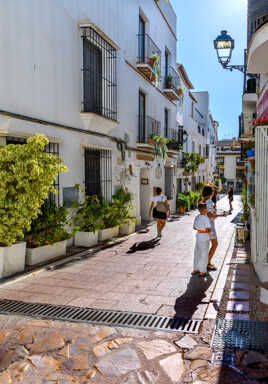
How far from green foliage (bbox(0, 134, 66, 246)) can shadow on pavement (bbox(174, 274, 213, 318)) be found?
9.37 ft

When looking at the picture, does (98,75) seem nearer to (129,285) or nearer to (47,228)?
(47,228)

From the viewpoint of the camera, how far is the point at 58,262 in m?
7.41

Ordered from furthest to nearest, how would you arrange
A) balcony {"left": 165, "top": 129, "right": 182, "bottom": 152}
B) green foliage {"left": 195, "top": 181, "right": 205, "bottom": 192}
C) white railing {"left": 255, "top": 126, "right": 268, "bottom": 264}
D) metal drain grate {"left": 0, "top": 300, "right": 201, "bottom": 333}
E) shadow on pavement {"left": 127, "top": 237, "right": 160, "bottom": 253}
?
green foliage {"left": 195, "top": 181, "right": 205, "bottom": 192} → balcony {"left": 165, "top": 129, "right": 182, "bottom": 152} → shadow on pavement {"left": 127, "top": 237, "right": 160, "bottom": 253} → white railing {"left": 255, "top": 126, "right": 268, "bottom": 264} → metal drain grate {"left": 0, "top": 300, "right": 201, "bottom": 333}

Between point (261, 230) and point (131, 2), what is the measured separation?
9.99 m

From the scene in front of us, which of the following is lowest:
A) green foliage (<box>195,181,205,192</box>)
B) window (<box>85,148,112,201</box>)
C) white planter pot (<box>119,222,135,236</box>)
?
white planter pot (<box>119,222,135,236</box>)

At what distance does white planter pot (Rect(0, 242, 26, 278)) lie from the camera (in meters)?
6.27

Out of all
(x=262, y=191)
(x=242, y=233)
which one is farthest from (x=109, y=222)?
Answer: (x=262, y=191)

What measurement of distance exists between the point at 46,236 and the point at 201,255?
3088 mm

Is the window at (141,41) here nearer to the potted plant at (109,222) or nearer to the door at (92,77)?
the door at (92,77)

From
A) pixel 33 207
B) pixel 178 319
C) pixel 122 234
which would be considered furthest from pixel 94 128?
pixel 178 319

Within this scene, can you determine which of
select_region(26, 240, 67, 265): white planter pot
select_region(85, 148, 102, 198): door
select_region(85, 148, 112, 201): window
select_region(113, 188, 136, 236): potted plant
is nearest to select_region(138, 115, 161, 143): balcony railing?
select_region(85, 148, 112, 201): window

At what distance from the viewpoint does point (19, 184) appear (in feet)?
19.7

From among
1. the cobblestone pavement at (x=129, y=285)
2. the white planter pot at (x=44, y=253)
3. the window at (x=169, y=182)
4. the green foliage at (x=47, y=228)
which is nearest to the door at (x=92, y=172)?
the green foliage at (x=47, y=228)

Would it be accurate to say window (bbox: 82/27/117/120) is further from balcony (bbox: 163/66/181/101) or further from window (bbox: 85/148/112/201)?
balcony (bbox: 163/66/181/101)
